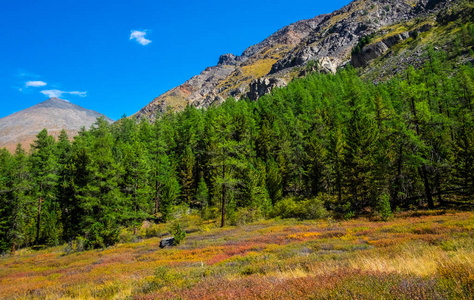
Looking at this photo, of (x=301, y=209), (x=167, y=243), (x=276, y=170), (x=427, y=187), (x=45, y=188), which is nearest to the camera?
(x=167, y=243)

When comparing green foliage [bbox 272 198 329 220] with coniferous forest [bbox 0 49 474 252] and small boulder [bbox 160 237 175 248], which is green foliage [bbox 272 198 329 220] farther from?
small boulder [bbox 160 237 175 248]

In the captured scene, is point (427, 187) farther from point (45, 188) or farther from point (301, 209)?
point (45, 188)

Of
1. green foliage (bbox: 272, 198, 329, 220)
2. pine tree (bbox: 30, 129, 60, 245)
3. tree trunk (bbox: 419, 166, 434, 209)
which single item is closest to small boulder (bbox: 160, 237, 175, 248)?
green foliage (bbox: 272, 198, 329, 220)

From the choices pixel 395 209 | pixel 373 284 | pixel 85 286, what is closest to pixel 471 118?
pixel 395 209

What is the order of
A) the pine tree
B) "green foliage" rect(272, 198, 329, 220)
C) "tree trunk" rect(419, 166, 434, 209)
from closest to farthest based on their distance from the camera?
"tree trunk" rect(419, 166, 434, 209) < "green foliage" rect(272, 198, 329, 220) < the pine tree

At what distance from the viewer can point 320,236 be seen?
56.2 ft

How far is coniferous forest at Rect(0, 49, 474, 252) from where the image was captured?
24188mm

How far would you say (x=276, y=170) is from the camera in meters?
35.9

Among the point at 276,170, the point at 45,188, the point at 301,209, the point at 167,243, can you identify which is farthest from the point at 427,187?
the point at 45,188

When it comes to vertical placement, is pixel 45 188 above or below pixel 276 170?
below

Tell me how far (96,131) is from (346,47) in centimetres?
16467

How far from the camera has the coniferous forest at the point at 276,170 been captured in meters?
24.2

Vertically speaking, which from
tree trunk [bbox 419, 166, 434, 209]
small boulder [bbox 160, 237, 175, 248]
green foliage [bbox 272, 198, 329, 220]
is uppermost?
tree trunk [bbox 419, 166, 434, 209]

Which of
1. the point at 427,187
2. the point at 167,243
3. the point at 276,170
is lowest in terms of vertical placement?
the point at 167,243
